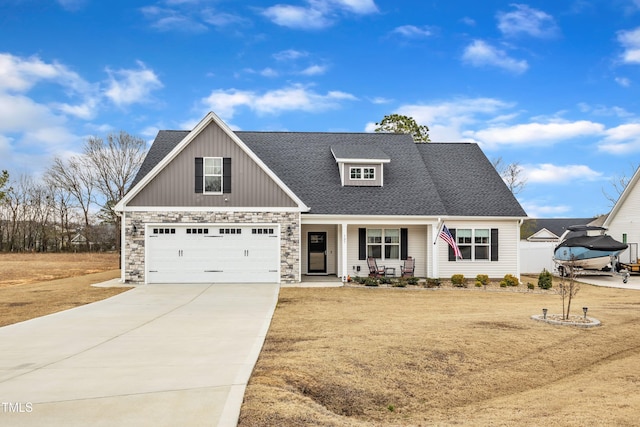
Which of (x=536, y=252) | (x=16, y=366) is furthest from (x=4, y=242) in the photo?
(x=16, y=366)

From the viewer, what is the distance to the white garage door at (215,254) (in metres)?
20.8

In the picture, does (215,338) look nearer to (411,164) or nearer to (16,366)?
(16,366)

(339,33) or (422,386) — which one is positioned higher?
(339,33)

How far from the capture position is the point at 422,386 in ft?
25.1

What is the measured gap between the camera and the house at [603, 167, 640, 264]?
97.0 ft

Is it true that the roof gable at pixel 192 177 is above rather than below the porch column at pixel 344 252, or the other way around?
above

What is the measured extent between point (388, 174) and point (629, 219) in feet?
51.6

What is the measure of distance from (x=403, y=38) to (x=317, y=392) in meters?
16.5

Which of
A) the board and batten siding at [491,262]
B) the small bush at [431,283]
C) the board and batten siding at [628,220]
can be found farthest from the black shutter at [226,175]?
the board and batten siding at [628,220]

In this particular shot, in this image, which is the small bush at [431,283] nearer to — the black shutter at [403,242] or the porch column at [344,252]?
the black shutter at [403,242]

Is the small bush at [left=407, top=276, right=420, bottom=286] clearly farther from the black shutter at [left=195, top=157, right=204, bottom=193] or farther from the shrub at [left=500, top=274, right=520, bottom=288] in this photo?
the black shutter at [left=195, top=157, right=204, bottom=193]

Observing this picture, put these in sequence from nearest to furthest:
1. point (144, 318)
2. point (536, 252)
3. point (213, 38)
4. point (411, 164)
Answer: point (144, 318), point (213, 38), point (411, 164), point (536, 252)

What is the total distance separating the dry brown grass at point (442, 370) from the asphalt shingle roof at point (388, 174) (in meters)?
9.17

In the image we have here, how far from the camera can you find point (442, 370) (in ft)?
27.2
